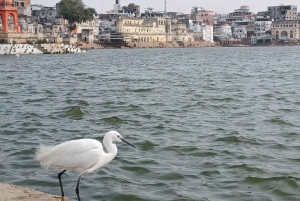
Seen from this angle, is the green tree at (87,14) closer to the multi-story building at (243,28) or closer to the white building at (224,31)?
the white building at (224,31)

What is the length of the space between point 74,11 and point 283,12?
90.9 metres

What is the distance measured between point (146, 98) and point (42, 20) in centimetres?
9563

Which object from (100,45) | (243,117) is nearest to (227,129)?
(243,117)

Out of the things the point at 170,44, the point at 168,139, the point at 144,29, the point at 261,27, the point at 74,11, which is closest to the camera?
the point at 168,139

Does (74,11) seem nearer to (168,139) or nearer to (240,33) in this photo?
(240,33)

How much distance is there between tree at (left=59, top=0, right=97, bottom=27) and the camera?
102 m

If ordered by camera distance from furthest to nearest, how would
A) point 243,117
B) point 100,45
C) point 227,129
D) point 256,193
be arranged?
point 100,45
point 243,117
point 227,129
point 256,193

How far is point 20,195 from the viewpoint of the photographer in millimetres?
6309

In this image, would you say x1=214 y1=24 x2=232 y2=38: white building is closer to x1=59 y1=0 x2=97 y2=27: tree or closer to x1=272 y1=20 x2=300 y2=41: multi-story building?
x1=272 y1=20 x2=300 y2=41: multi-story building

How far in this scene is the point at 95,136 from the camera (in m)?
10.6

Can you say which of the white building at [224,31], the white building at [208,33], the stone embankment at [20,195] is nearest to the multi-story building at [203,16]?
the white building at [224,31]

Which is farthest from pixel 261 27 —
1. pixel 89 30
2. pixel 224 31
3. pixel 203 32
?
pixel 89 30

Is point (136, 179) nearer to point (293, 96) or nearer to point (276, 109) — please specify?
point (276, 109)

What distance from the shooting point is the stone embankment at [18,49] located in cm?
6309
